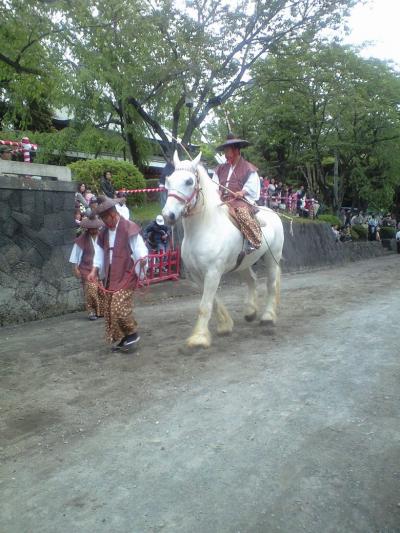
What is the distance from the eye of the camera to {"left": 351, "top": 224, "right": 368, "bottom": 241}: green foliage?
24.5 m

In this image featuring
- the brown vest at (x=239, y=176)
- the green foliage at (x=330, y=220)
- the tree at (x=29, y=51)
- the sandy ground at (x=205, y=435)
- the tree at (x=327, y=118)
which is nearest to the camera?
the sandy ground at (x=205, y=435)

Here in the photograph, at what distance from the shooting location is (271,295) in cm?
701

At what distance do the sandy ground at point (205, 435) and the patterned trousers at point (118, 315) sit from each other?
0.28m

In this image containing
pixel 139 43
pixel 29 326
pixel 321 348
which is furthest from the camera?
pixel 139 43

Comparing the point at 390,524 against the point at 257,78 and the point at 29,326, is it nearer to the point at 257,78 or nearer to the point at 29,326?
the point at 29,326

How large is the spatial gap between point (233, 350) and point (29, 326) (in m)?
3.50

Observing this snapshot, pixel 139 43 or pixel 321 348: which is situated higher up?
pixel 139 43

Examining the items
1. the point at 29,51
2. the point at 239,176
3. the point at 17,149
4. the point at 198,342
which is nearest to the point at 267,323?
the point at 198,342

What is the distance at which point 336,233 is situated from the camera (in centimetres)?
2056

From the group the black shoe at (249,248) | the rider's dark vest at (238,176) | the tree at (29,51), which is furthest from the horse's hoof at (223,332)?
the tree at (29,51)

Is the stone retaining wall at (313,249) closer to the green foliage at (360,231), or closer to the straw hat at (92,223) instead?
the green foliage at (360,231)

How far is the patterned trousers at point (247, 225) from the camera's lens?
5.97m

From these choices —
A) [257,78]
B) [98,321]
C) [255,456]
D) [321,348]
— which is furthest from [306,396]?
[257,78]

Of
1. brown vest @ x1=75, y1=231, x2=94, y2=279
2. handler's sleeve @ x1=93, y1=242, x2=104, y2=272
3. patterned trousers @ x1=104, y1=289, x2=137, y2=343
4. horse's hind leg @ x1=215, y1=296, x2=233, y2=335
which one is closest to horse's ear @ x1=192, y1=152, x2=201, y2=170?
handler's sleeve @ x1=93, y1=242, x2=104, y2=272
